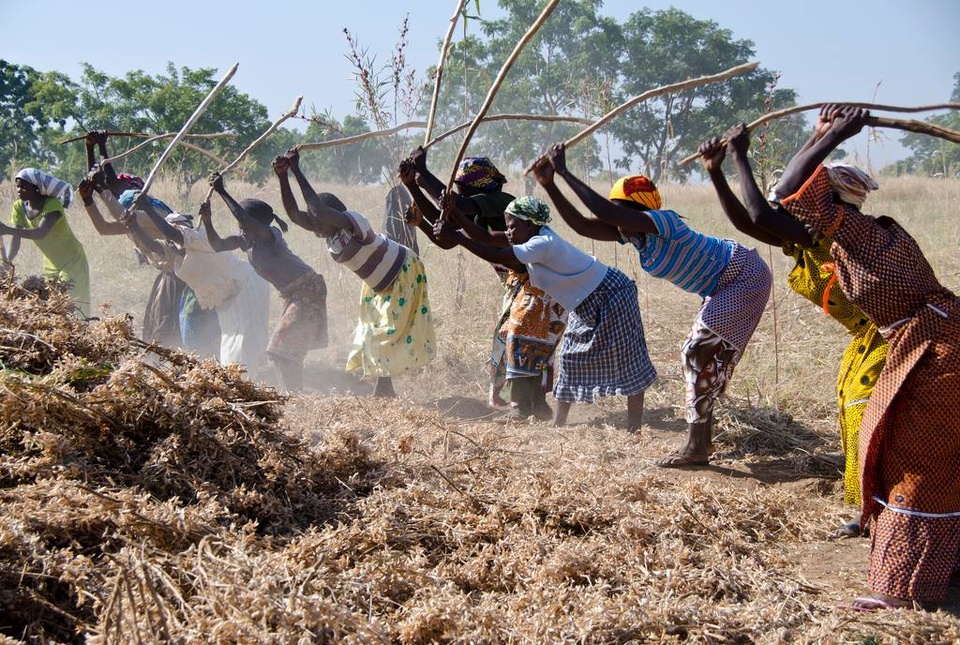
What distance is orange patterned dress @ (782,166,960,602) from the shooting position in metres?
2.79

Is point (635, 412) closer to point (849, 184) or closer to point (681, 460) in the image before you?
point (681, 460)

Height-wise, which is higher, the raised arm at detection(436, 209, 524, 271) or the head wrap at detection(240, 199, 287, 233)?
the head wrap at detection(240, 199, 287, 233)

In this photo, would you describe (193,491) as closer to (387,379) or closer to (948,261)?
(387,379)

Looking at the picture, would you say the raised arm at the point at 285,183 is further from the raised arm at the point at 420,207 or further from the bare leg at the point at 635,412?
the bare leg at the point at 635,412

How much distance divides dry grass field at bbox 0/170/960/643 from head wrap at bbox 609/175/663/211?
141 cm

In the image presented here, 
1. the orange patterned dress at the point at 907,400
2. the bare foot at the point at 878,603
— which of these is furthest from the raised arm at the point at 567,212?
the bare foot at the point at 878,603

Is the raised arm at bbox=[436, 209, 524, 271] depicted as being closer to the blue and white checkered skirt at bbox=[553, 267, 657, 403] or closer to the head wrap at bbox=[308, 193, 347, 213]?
the blue and white checkered skirt at bbox=[553, 267, 657, 403]

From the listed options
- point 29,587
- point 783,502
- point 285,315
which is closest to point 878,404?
point 783,502

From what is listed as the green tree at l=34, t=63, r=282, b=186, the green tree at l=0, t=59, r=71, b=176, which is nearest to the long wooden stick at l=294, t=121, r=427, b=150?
the green tree at l=34, t=63, r=282, b=186

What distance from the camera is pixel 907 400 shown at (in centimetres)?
283

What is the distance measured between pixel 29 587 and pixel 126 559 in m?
0.31

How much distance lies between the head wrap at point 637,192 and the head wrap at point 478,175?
1274 millimetres

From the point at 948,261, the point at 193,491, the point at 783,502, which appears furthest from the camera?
the point at 948,261

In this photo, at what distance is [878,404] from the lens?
2871 mm
